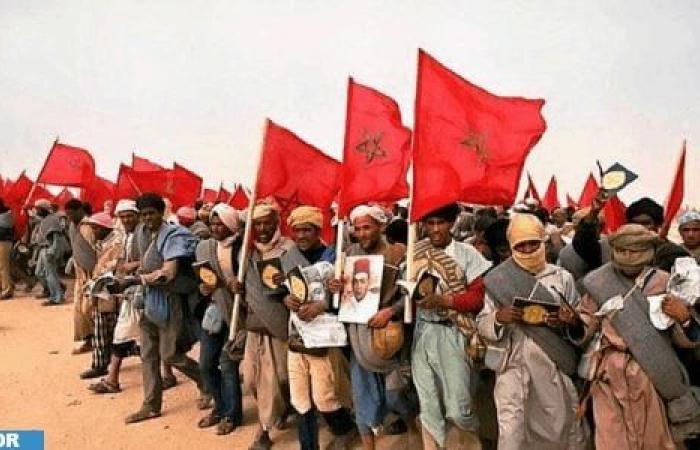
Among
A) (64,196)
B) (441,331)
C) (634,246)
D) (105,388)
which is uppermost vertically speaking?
(64,196)

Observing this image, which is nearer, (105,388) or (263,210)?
(263,210)

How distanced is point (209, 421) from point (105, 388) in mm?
1702

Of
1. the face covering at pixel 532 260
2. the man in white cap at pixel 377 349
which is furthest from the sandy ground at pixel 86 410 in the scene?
the face covering at pixel 532 260

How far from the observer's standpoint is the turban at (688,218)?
464 cm

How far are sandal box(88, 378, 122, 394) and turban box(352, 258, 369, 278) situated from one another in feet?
12.7

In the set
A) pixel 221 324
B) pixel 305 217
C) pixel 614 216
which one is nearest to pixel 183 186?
pixel 221 324

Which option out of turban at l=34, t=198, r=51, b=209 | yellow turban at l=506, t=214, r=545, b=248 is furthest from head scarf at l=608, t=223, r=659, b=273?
turban at l=34, t=198, r=51, b=209

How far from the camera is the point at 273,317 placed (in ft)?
16.2

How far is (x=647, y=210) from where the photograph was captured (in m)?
4.66

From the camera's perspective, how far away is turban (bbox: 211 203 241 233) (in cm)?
547

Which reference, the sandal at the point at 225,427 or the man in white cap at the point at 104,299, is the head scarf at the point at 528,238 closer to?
the sandal at the point at 225,427

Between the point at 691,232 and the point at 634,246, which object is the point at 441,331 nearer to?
the point at 634,246

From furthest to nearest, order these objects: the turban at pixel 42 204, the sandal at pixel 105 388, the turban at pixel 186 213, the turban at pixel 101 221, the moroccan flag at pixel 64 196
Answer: the moroccan flag at pixel 64 196 → the turban at pixel 42 204 → the turban at pixel 186 213 → the turban at pixel 101 221 → the sandal at pixel 105 388

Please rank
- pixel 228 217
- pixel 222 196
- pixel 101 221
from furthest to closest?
pixel 222 196
pixel 101 221
pixel 228 217
